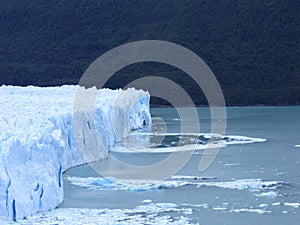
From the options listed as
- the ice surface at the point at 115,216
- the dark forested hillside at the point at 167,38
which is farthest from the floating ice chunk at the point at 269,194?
the dark forested hillside at the point at 167,38

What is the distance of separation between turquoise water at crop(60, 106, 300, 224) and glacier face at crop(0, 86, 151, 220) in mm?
310

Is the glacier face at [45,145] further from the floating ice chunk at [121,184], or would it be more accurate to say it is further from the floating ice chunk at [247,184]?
the floating ice chunk at [247,184]

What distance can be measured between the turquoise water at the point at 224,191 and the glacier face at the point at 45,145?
0.31m

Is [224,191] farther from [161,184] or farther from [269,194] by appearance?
[161,184]

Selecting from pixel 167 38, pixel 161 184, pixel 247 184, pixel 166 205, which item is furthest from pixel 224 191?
pixel 167 38

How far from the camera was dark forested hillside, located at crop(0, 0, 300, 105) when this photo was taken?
32.2m

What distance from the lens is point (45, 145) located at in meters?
6.88

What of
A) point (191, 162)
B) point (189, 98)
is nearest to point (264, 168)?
point (191, 162)

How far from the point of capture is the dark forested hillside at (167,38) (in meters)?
32.2

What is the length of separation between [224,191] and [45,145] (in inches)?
74.2

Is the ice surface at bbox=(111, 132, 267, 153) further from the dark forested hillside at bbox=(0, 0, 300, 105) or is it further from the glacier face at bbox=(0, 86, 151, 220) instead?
the dark forested hillside at bbox=(0, 0, 300, 105)

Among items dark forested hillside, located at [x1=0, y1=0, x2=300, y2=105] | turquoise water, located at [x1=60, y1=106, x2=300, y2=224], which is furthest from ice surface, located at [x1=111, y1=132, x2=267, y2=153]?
dark forested hillside, located at [x1=0, y1=0, x2=300, y2=105]

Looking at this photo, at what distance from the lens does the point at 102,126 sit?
10945 mm

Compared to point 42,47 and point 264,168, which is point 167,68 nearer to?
point 42,47
